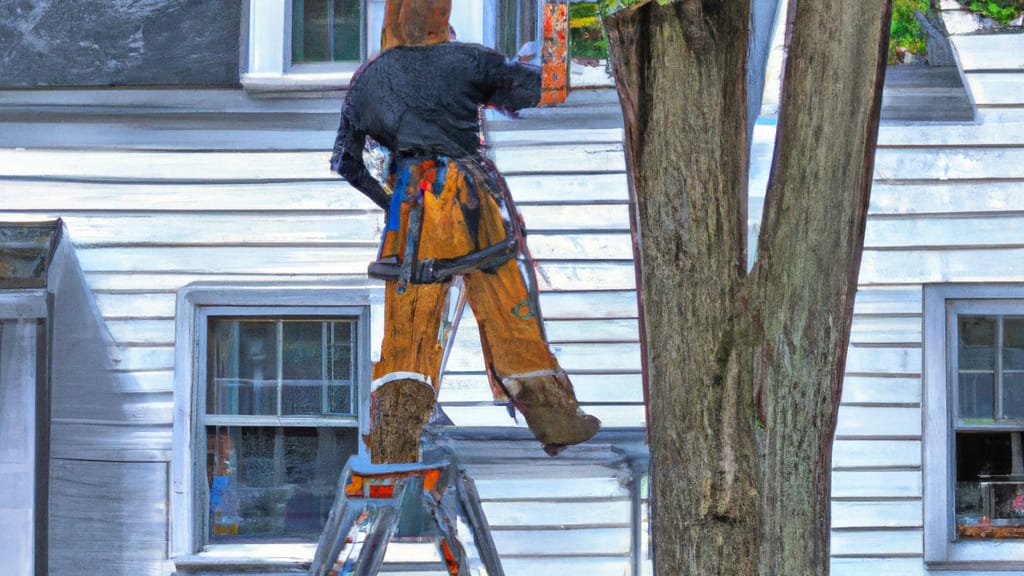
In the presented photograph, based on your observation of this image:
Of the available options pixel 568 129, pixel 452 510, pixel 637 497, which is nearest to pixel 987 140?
pixel 568 129

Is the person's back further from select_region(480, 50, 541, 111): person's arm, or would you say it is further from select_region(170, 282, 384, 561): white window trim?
select_region(170, 282, 384, 561): white window trim

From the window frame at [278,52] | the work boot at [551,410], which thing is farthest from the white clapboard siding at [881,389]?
the window frame at [278,52]

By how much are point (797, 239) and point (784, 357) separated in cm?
34

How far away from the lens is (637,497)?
5.34 metres

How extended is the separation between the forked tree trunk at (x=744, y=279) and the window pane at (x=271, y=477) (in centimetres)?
201

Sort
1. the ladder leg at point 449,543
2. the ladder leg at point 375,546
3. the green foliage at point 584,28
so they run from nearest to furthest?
the ladder leg at point 375,546 → the ladder leg at point 449,543 → the green foliage at point 584,28

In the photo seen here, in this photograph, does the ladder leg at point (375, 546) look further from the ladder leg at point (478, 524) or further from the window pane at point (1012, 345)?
the window pane at point (1012, 345)

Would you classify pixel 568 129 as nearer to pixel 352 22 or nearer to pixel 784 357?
pixel 352 22

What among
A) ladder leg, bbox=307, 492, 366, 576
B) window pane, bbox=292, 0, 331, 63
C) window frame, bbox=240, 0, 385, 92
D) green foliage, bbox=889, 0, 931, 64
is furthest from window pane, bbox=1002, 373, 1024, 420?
window pane, bbox=292, 0, 331, 63

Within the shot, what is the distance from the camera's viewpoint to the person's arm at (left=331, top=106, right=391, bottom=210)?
5297 mm

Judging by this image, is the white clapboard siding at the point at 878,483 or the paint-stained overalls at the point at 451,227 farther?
the white clapboard siding at the point at 878,483

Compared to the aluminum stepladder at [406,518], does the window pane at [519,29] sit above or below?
above

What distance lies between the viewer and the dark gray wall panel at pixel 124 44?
214 inches

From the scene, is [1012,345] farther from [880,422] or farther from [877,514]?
[877,514]
